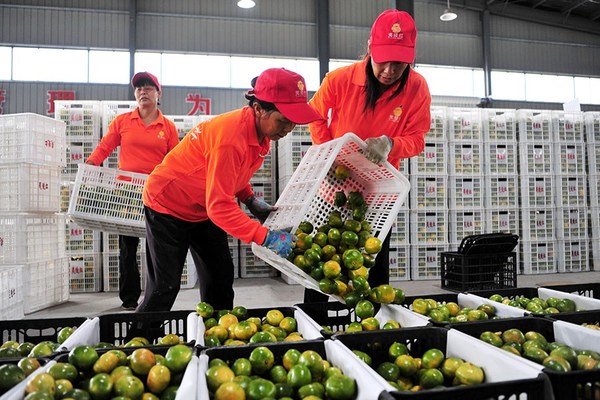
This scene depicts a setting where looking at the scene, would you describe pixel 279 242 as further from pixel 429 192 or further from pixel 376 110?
pixel 429 192

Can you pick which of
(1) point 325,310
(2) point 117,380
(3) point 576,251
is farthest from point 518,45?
(2) point 117,380

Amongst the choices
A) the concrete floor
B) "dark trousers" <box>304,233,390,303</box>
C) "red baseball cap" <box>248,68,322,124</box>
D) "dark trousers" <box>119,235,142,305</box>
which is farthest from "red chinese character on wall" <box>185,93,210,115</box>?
"red baseball cap" <box>248,68,322,124</box>

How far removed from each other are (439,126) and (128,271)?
465cm

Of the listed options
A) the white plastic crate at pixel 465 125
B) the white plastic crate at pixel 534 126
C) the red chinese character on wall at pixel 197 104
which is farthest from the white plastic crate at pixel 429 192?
the red chinese character on wall at pixel 197 104

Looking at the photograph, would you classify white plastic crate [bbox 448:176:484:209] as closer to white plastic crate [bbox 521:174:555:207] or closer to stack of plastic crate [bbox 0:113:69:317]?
white plastic crate [bbox 521:174:555:207]

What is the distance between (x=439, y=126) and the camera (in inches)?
259

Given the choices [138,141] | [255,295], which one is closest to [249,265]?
[255,295]

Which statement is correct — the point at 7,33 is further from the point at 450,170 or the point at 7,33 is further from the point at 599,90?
the point at 599,90

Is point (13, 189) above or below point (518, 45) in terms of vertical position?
below

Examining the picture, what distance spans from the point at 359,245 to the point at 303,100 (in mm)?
721

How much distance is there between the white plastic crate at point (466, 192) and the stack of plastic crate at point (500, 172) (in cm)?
13

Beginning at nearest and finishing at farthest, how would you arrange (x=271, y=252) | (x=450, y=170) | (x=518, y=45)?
(x=271, y=252) < (x=450, y=170) < (x=518, y=45)

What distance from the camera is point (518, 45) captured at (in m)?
14.0

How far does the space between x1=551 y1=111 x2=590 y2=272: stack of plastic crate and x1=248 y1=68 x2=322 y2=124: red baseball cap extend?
253 inches
